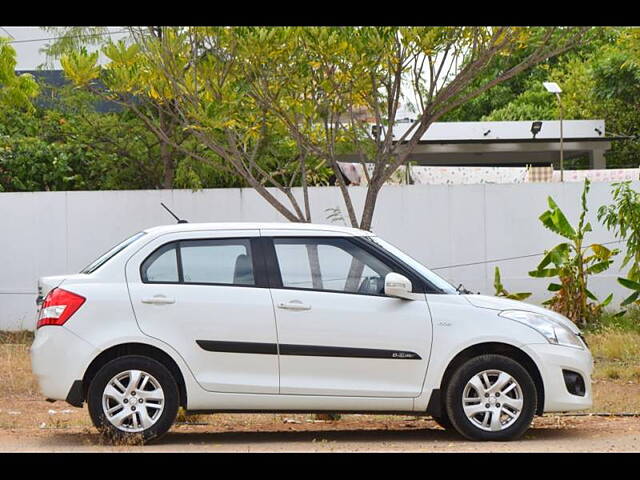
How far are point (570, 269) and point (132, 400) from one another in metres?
9.40

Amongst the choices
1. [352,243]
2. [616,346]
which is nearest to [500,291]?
[616,346]

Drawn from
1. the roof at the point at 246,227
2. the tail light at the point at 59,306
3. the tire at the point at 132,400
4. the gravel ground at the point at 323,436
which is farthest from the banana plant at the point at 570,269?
the tail light at the point at 59,306

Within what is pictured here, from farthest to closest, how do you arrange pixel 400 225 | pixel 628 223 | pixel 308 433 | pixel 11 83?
pixel 400 225, pixel 628 223, pixel 11 83, pixel 308 433

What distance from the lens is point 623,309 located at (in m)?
17.2

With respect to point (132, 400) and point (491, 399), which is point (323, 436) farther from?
point (132, 400)

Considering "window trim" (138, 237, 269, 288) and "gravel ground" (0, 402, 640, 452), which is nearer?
"gravel ground" (0, 402, 640, 452)

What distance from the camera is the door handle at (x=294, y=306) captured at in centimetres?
879

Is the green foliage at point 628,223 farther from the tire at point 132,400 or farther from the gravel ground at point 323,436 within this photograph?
the tire at point 132,400

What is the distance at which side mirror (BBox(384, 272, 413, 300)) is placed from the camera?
8.79 metres

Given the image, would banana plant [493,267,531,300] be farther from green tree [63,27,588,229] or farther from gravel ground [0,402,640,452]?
gravel ground [0,402,640,452]

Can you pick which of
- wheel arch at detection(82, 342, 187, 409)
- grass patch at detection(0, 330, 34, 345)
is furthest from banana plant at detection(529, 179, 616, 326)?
wheel arch at detection(82, 342, 187, 409)

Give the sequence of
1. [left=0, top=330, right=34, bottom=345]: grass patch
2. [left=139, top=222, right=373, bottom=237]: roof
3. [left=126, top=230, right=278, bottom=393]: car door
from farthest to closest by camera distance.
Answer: [left=0, top=330, right=34, bottom=345]: grass patch
[left=139, top=222, right=373, bottom=237]: roof
[left=126, top=230, right=278, bottom=393]: car door

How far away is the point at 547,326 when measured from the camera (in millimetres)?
9023

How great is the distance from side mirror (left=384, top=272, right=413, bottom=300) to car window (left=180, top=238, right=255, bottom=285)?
1.02 m
